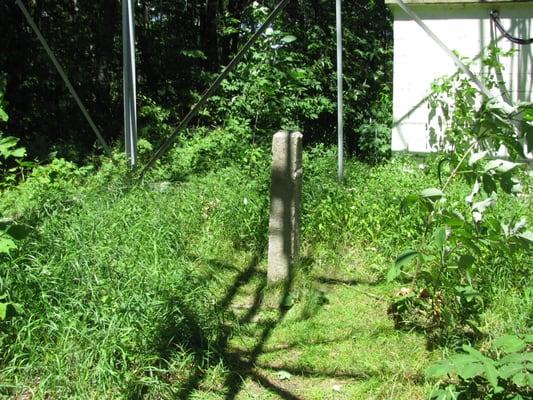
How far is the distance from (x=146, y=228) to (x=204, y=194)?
1.27 meters

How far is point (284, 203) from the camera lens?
183 inches

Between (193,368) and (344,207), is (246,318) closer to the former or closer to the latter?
(193,368)

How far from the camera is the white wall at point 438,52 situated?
7199mm

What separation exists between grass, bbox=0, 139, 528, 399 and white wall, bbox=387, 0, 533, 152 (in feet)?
4.73

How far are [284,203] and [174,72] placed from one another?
785 centimetres

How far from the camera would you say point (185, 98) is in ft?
37.9

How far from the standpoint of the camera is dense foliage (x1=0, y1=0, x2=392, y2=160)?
9.21m

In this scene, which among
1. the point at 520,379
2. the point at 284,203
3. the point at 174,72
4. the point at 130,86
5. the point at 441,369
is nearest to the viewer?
the point at 520,379

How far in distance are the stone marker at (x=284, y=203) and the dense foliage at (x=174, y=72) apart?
4238 millimetres

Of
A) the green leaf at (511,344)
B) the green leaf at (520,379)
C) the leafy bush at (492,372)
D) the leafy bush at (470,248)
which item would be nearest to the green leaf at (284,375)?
the leafy bush at (470,248)

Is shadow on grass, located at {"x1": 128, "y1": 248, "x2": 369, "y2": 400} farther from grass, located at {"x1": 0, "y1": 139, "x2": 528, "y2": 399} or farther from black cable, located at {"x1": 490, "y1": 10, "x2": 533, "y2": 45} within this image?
black cable, located at {"x1": 490, "y1": 10, "x2": 533, "y2": 45}

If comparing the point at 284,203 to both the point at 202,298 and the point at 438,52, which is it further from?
the point at 438,52

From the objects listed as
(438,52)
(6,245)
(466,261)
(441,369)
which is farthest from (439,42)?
(6,245)

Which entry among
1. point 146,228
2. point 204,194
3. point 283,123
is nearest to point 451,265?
point 146,228
